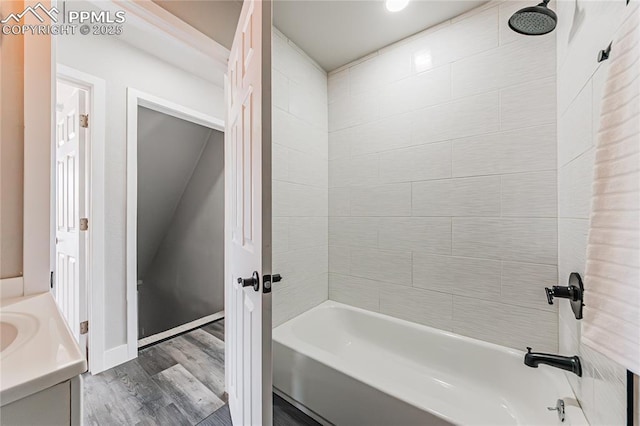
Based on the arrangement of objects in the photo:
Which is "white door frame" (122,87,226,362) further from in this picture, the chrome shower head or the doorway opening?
the chrome shower head

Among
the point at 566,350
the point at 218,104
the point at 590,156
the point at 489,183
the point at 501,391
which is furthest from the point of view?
the point at 218,104

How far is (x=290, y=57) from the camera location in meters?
1.91

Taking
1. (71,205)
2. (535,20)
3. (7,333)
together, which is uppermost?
(535,20)

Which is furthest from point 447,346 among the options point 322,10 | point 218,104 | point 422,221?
point 218,104

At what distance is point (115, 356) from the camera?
190 cm

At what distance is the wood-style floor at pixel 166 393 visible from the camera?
1.47 m

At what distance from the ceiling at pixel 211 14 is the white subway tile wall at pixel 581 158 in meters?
1.66

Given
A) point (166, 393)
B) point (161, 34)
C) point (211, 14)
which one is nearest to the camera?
point (161, 34)

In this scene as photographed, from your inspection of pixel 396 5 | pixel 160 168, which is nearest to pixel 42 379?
pixel 396 5

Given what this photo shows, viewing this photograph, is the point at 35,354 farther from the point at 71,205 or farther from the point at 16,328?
the point at 71,205

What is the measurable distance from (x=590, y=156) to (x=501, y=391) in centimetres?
133

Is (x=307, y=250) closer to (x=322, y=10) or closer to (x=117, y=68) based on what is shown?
(x=322, y=10)

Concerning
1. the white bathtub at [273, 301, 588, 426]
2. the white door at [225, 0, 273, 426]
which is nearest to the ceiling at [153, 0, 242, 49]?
the white door at [225, 0, 273, 426]

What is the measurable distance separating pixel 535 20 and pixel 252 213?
1.52 meters
